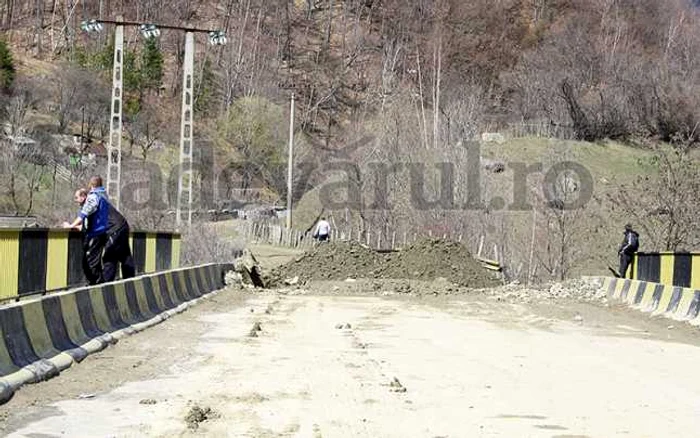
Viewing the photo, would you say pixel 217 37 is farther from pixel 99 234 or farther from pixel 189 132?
pixel 99 234

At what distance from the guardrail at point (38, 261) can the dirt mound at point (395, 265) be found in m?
17.3

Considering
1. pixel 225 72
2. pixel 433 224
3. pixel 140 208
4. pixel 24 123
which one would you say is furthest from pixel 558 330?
pixel 225 72

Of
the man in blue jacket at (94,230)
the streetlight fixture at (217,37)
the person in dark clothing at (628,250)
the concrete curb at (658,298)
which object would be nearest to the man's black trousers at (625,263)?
the person in dark clothing at (628,250)

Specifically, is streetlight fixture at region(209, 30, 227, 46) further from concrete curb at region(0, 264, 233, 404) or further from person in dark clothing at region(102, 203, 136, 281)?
person in dark clothing at region(102, 203, 136, 281)

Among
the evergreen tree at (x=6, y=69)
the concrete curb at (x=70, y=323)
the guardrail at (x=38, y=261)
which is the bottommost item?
the concrete curb at (x=70, y=323)

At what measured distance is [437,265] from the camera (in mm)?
36344

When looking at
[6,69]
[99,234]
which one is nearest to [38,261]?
[99,234]

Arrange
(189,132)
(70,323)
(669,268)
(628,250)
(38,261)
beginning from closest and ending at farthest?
1. (70,323)
2. (38,261)
3. (669,268)
4. (628,250)
5. (189,132)

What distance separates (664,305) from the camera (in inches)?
901

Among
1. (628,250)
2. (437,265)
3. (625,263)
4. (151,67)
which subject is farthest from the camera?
(151,67)

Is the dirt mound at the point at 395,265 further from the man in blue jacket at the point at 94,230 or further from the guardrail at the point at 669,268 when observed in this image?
the man in blue jacket at the point at 94,230

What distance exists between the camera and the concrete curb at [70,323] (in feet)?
34.9

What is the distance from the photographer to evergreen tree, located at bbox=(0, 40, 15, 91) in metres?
80.8

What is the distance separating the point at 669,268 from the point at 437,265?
36.0ft
